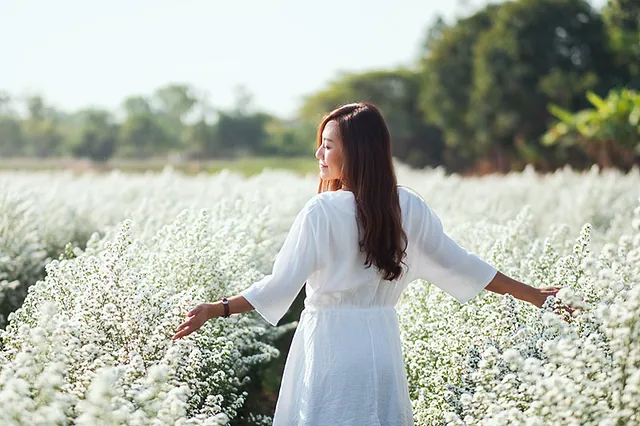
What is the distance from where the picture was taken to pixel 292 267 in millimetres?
3191

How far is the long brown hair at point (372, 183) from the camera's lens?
10.5ft

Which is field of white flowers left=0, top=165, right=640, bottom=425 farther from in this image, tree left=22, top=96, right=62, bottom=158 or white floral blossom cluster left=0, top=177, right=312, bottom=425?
tree left=22, top=96, right=62, bottom=158

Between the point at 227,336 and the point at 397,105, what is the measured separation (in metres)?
60.8

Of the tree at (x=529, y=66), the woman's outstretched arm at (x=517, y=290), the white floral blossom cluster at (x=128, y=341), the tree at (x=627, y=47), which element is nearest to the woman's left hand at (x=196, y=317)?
the white floral blossom cluster at (x=128, y=341)

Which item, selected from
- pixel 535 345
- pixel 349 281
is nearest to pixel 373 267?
pixel 349 281

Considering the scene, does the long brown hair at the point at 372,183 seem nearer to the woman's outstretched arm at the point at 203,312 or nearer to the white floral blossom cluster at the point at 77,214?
the woman's outstretched arm at the point at 203,312

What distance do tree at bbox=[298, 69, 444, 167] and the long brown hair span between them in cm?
4609

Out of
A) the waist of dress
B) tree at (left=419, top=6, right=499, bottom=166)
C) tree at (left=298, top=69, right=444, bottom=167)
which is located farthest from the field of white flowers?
tree at (left=298, top=69, right=444, bottom=167)

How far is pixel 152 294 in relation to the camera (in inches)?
155

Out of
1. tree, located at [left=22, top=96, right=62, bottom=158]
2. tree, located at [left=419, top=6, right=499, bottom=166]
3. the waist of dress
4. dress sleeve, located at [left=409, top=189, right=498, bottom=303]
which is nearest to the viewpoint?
the waist of dress

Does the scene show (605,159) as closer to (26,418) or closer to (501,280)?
(501,280)

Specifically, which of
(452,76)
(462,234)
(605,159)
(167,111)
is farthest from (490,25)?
(167,111)

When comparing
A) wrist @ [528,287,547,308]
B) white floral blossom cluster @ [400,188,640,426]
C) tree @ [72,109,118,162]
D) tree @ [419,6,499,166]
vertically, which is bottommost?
tree @ [72,109,118,162]

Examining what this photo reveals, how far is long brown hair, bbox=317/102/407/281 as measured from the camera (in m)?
3.21
